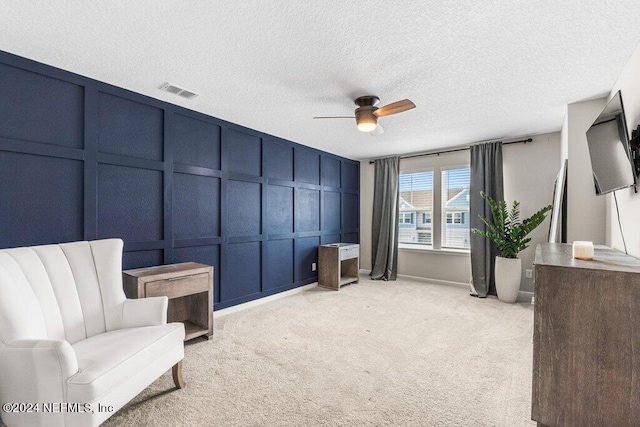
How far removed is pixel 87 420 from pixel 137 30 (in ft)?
7.44

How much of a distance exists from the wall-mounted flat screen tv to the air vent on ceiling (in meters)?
3.41

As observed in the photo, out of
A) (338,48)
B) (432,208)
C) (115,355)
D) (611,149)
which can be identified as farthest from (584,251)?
(432,208)

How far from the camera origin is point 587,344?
51.8 inches

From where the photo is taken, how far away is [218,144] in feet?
11.6

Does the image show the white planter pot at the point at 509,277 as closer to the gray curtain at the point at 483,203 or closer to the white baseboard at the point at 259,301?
the gray curtain at the point at 483,203

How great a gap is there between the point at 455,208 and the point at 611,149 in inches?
121

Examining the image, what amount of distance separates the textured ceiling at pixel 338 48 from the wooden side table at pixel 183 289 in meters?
1.75

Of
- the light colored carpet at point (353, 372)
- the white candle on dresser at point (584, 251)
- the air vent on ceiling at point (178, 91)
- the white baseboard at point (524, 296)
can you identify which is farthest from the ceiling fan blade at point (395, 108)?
the white baseboard at point (524, 296)

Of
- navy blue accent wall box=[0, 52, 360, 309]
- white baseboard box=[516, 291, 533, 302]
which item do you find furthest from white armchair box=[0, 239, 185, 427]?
white baseboard box=[516, 291, 533, 302]

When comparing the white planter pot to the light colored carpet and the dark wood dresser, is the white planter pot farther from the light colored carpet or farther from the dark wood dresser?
the dark wood dresser

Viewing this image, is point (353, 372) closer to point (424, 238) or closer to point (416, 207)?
point (424, 238)

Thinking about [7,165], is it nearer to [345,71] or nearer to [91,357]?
[91,357]

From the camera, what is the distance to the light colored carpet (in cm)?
176

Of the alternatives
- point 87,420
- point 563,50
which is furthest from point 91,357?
point 563,50
